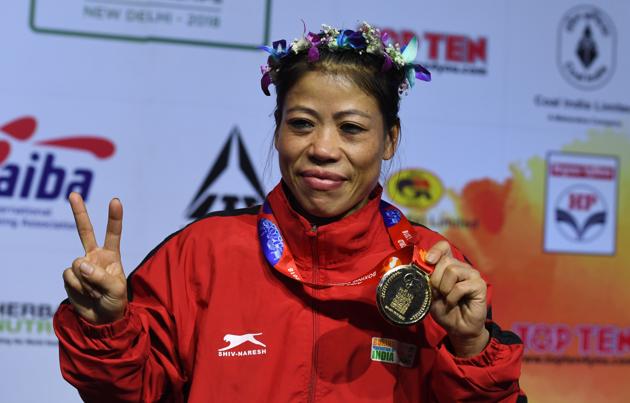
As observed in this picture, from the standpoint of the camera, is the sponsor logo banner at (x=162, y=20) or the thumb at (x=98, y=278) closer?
the thumb at (x=98, y=278)

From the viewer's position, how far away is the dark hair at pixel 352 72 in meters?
1.50

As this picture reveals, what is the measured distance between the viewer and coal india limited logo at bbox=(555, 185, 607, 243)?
345 cm

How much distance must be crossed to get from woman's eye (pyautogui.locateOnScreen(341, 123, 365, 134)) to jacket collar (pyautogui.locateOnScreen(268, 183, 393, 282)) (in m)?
0.15

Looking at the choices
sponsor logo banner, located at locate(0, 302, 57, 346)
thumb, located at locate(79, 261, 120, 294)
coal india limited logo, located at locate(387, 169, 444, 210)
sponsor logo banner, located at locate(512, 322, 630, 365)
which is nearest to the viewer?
thumb, located at locate(79, 261, 120, 294)

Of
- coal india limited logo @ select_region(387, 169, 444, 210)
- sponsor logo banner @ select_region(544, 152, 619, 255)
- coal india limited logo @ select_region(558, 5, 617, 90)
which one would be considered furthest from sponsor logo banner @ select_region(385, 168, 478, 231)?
coal india limited logo @ select_region(558, 5, 617, 90)

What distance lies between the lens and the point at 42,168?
9.78 feet

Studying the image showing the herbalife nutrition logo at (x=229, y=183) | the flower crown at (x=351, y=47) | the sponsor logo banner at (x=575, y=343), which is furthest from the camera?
the sponsor logo banner at (x=575, y=343)

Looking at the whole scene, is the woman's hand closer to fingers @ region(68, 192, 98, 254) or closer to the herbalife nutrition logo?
fingers @ region(68, 192, 98, 254)

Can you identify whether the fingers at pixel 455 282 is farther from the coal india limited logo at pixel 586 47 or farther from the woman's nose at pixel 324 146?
the coal india limited logo at pixel 586 47

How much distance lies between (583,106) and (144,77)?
1.83 meters

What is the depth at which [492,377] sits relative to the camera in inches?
53.0

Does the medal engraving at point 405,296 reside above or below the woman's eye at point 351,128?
below

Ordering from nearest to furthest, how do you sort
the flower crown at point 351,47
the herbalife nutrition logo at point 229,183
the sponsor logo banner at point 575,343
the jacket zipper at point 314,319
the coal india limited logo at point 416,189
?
the jacket zipper at point 314,319, the flower crown at point 351,47, the herbalife nutrition logo at point 229,183, the coal india limited logo at point 416,189, the sponsor logo banner at point 575,343

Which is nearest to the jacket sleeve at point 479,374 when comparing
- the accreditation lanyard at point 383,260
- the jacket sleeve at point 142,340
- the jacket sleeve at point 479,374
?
the jacket sleeve at point 479,374
